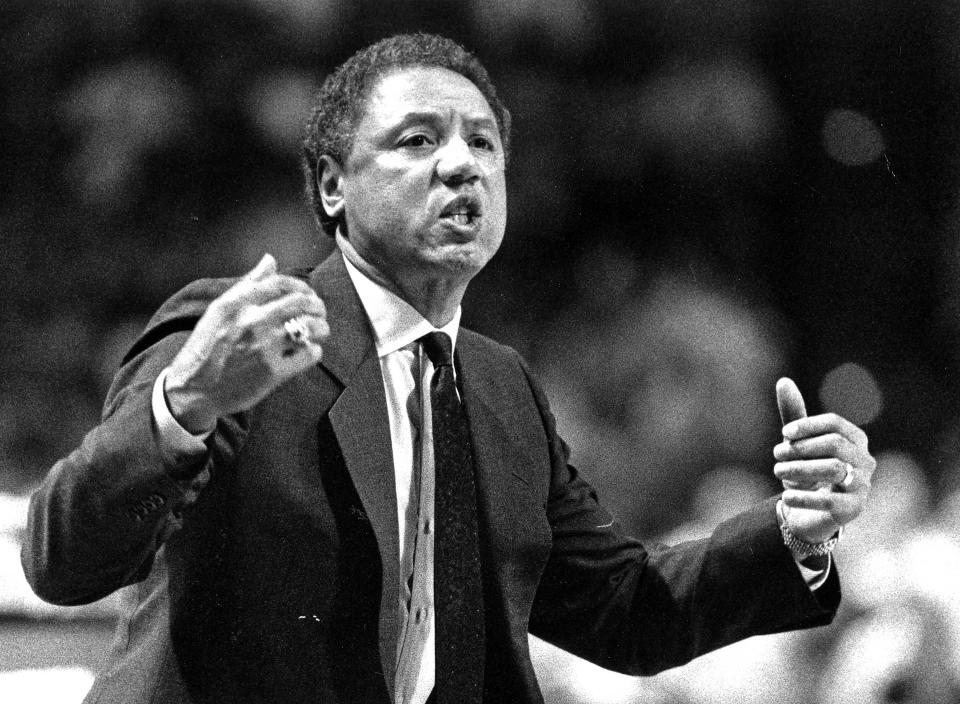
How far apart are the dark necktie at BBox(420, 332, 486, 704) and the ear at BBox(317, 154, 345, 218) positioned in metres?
0.27

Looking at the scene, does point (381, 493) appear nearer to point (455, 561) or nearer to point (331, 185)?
point (455, 561)

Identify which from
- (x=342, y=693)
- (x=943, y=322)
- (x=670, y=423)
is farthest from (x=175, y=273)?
(x=943, y=322)

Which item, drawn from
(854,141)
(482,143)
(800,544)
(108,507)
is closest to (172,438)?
(108,507)

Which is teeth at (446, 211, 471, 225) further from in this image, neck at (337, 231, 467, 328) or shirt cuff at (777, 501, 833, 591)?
shirt cuff at (777, 501, 833, 591)

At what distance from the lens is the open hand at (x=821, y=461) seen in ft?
3.46

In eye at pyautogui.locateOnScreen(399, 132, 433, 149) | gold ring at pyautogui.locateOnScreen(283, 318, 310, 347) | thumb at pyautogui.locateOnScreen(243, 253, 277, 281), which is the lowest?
gold ring at pyautogui.locateOnScreen(283, 318, 310, 347)

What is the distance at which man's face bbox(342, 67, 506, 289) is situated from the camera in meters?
1.18

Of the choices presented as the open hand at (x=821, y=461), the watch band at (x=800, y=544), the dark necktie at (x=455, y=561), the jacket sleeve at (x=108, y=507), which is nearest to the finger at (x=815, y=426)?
the open hand at (x=821, y=461)

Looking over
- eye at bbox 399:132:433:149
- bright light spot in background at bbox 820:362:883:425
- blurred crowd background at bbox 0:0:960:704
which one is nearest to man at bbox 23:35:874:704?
eye at bbox 399:132:433:149

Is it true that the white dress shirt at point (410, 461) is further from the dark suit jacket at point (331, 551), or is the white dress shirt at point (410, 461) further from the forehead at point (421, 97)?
the forehead at point (421, 97)

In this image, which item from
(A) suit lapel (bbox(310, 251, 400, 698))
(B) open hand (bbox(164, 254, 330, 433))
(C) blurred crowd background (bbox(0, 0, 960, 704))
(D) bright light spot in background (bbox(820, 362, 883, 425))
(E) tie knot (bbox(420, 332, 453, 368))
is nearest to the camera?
(B) open hand (bbox(164, 254, 330, 433))

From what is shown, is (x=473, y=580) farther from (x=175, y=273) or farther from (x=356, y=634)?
(x=175, y=273)

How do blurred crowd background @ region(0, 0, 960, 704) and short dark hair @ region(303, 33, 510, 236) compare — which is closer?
short dark hair @ region(303, 33, 510, 236)

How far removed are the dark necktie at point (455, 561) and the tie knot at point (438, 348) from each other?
0.03 meters
